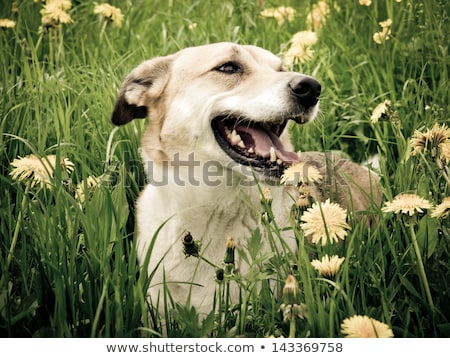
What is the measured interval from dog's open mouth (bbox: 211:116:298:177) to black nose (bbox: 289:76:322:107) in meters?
0.21

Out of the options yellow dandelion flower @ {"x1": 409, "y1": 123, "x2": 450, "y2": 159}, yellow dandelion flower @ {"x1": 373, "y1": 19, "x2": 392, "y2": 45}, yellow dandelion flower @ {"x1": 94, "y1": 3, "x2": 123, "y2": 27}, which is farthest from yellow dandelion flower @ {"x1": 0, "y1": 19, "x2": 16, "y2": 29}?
yellow dandelion flower @ {"x1": 409, "y1": 123, "x2": 450, "y2": 159}

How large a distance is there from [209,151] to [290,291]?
1214 millimetres

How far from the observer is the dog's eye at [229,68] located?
313 cm

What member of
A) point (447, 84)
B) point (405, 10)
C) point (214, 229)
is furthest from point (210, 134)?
point (405, 10)

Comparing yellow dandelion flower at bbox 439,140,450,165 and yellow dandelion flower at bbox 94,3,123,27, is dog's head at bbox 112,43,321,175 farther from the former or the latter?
yellow dandelion flower at bbox 94,3,123,27

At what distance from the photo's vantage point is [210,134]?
9.91 ft

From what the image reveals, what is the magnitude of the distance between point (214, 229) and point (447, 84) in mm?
1783

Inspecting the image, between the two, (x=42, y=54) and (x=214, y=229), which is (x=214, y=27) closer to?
(x=42, y=54)

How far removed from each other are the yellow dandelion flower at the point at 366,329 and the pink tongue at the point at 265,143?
111cm

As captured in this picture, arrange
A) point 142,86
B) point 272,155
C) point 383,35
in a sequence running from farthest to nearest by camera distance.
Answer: point 383,35, point 142,86, point 272,155

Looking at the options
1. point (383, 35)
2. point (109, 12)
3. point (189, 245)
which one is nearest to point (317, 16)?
point (383, 35)

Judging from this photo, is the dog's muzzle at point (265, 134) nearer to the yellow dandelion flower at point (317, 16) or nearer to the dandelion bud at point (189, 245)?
the dandelion bud at point (189, 245)

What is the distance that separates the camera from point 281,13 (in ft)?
15.3

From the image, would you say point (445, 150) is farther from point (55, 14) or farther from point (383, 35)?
point (55, 14)
